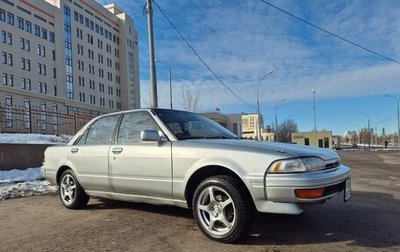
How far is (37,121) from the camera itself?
2061 cm

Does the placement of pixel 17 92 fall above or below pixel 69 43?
below

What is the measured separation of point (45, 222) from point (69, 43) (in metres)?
63.1

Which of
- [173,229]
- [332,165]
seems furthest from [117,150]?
[332,165]

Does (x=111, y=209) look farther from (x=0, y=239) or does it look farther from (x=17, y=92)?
(x=17, y=92)

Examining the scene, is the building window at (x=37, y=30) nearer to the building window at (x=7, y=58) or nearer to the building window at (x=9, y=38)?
the building window at (x=9, y=38)

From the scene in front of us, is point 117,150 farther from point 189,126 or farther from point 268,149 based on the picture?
point 268,149

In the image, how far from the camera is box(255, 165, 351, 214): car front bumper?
13.9 ft

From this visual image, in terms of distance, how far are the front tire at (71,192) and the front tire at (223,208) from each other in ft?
8.46

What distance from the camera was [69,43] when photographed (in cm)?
6456

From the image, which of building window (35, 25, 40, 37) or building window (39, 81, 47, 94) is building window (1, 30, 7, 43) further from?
building window (39, 81, 47, 94)

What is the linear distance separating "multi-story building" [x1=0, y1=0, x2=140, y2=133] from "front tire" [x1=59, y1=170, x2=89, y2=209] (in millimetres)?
33324

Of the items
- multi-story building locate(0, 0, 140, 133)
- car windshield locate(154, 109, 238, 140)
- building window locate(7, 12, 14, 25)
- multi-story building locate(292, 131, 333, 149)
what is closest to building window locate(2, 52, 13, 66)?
multi-story building locate(0, 0, 140, 133)

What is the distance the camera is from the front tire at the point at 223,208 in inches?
174

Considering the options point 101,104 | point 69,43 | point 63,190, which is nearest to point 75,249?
point 63,190
